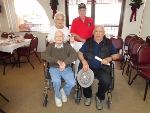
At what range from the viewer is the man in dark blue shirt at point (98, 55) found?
1818mm

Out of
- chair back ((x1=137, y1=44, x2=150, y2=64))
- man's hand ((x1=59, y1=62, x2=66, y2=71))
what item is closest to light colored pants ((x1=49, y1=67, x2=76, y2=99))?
man's hand ((x1=59, y1=62, x2=66, y2=71))

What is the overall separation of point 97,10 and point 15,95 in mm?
3410

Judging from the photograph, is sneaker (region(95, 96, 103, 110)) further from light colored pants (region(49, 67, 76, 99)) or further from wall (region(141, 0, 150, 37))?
wall (region(141, 0, 150, 37))

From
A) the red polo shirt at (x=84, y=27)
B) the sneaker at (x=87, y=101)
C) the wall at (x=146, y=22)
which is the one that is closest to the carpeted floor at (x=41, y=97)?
the sneaker at (x=87, y=101)

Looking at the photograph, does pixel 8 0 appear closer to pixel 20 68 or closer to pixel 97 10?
pixel 20 68

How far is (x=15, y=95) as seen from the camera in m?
2.16

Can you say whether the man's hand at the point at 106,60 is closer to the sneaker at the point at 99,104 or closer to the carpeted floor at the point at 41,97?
the sneaker at the point at 99,104

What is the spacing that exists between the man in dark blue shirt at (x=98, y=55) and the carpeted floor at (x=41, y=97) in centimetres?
22

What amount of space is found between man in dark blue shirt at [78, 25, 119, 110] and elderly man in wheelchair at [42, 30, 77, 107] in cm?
20

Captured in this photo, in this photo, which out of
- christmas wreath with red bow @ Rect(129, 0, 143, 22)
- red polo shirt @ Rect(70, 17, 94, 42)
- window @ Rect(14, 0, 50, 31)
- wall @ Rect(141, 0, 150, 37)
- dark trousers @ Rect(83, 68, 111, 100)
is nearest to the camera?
dark trousers @ Rect(83, 68, 111, 100)

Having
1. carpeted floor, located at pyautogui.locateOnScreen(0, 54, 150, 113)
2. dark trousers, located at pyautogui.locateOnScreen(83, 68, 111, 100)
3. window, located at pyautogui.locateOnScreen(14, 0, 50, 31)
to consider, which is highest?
window, located at pyautogui.locateOnScreen(14, 0, 50, 31)

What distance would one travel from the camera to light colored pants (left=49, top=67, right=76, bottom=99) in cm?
177

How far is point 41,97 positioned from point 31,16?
3388 millimetres

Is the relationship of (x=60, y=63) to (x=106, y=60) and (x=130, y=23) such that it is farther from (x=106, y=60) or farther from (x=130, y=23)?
(x=130, y=23)
